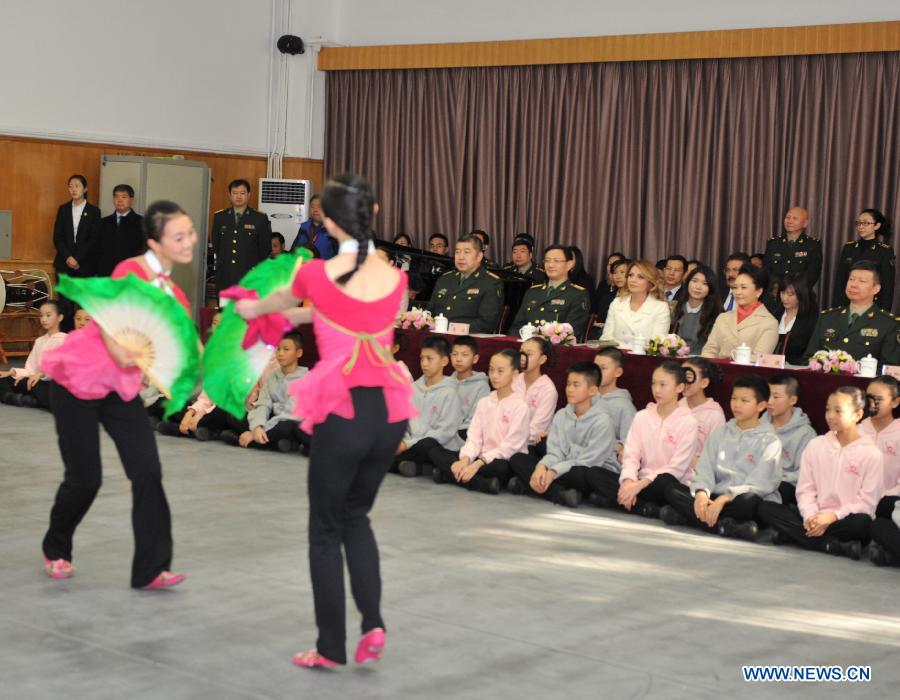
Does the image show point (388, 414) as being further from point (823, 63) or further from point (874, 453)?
point (823, 63)

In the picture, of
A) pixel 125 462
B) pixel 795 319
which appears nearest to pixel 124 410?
pixel 125 462

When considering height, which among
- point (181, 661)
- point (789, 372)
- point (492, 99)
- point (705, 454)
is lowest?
point (181, 661)

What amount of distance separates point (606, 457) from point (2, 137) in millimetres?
7619

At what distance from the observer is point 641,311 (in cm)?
830

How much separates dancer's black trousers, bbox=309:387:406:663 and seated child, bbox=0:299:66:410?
558 centimetres

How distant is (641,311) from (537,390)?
136 cm

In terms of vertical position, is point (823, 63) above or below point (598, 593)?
above

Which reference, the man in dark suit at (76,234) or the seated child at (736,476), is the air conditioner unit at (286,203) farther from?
the seated child at (736,476)

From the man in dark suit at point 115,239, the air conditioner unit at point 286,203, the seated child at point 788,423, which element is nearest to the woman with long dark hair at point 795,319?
the seated child at point 788,423

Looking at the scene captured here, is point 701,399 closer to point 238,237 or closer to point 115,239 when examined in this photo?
point 238,237

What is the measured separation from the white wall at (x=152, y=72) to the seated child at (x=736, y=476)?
26.8 ft

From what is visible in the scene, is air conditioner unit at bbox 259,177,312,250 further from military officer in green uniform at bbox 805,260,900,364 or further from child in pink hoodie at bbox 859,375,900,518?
child in pink hoodie at bbox 859,375,900,518

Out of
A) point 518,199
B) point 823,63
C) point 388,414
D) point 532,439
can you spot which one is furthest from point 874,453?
point 518,199

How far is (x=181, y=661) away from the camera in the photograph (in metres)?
3.89
